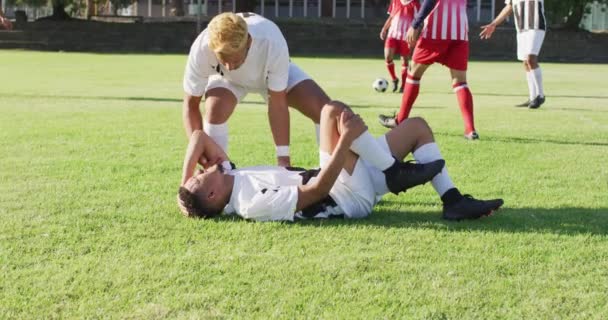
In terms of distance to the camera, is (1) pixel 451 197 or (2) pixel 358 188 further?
(1) pixel 451 197

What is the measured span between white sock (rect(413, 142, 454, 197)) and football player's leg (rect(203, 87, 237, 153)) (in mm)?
1690

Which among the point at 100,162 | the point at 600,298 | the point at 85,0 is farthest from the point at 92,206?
the point at 85,0

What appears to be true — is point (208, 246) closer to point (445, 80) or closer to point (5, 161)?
point (5, 161)

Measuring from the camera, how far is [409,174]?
17.5 feet

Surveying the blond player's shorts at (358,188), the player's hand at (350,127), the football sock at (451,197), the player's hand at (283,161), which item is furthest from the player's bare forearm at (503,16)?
the player's hand at (350,127)

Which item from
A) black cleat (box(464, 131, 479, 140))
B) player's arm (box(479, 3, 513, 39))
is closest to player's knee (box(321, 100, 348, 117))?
black cleat (box(464, 131, 479, 140))

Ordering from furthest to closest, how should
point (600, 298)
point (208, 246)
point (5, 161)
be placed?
point (5, 161)
point (208, 246)
point (600, 298)

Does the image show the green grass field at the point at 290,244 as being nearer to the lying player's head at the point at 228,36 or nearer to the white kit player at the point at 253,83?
the white kit player at the point at 253,83

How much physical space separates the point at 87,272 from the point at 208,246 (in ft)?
2.49

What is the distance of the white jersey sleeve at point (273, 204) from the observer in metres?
5.23

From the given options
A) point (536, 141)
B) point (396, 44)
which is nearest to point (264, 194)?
point (536, 141)

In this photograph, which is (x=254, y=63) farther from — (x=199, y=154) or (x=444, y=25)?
(x=444, y=25)

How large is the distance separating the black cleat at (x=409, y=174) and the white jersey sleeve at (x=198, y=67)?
1.56 m

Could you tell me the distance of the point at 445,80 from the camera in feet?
73.9
